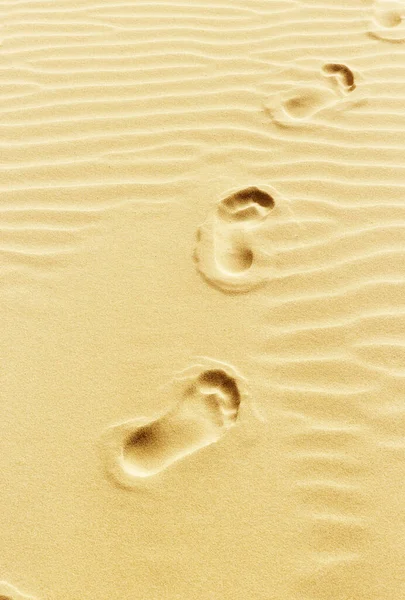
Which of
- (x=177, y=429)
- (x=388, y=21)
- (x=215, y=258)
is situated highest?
(x=388, y=21)

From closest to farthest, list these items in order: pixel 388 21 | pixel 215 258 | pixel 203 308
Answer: pixel 203 308 → pixel 215 258 → pixel 388 21

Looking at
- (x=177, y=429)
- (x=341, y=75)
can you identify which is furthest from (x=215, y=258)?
(x=341, y=75)

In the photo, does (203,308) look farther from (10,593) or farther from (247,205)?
(10,593)

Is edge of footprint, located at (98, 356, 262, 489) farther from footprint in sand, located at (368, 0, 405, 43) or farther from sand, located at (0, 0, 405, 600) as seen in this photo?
footprint in sand, located at (368, 0, 405, 43)

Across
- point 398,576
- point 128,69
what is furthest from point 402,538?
point 128,69

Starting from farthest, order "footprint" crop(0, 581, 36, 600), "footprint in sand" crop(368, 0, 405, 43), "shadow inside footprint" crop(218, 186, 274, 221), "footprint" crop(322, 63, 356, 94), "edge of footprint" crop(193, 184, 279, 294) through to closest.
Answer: "footprint in sand" crop(368, 0, 405, 43) → "footprint" crop(322, 63, 356, 94) → "shadow inside footprint" crop(218, 186, 274, 221) → "edge of footprint" crop(193, 184, 279, 294) → "footprint" crop(0, 581, 36, 600)

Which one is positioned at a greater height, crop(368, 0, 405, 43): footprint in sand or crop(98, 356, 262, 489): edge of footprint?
crop(368, 0, 405, 43): footprint in sand

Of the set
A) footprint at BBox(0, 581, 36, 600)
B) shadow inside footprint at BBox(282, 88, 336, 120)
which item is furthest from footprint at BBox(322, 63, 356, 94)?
footprint at BBox(0, 581, 36, 600)
